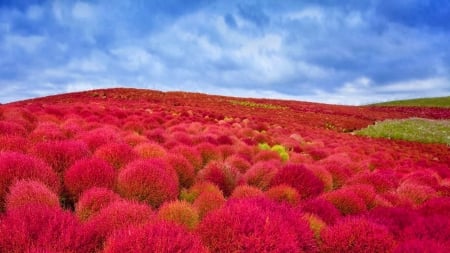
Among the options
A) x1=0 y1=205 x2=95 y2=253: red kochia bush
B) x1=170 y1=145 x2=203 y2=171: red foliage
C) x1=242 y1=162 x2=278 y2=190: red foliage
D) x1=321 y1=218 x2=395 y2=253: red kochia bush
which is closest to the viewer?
x1=0 y1=205 x2=95 y2=253: red kochia bush

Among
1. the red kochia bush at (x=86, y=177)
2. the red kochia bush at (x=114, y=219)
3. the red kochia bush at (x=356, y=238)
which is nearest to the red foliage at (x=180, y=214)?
the red kochia bush at (x=114, y=219)

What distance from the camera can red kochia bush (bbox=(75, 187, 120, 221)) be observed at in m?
3.26

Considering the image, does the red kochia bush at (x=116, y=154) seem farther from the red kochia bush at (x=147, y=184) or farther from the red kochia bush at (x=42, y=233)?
the red kochia bush at (x=42, y=233)

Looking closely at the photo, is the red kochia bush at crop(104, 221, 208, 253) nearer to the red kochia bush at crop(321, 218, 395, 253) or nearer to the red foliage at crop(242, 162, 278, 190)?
the red kochia bush at crop(321, 218, 395, 253)

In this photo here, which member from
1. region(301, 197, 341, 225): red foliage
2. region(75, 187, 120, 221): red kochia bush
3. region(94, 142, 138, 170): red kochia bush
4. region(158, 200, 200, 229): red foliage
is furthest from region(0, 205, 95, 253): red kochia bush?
region(301, 197, 341, 225): red foliage

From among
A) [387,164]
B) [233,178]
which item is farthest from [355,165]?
[233,178]

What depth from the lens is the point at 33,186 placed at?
327cm

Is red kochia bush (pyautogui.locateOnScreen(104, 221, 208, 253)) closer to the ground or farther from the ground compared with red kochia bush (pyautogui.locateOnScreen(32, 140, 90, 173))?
closer to the ground

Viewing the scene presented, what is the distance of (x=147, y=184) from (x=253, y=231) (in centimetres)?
143

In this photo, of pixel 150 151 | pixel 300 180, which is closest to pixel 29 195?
pixel 150 151

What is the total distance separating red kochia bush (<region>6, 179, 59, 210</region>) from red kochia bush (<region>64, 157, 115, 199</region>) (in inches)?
16.3

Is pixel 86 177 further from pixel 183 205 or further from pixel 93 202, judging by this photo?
pixel 183 205

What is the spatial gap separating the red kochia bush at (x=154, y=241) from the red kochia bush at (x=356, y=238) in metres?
1.20

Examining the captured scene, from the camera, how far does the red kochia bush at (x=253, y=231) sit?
2.68 m
